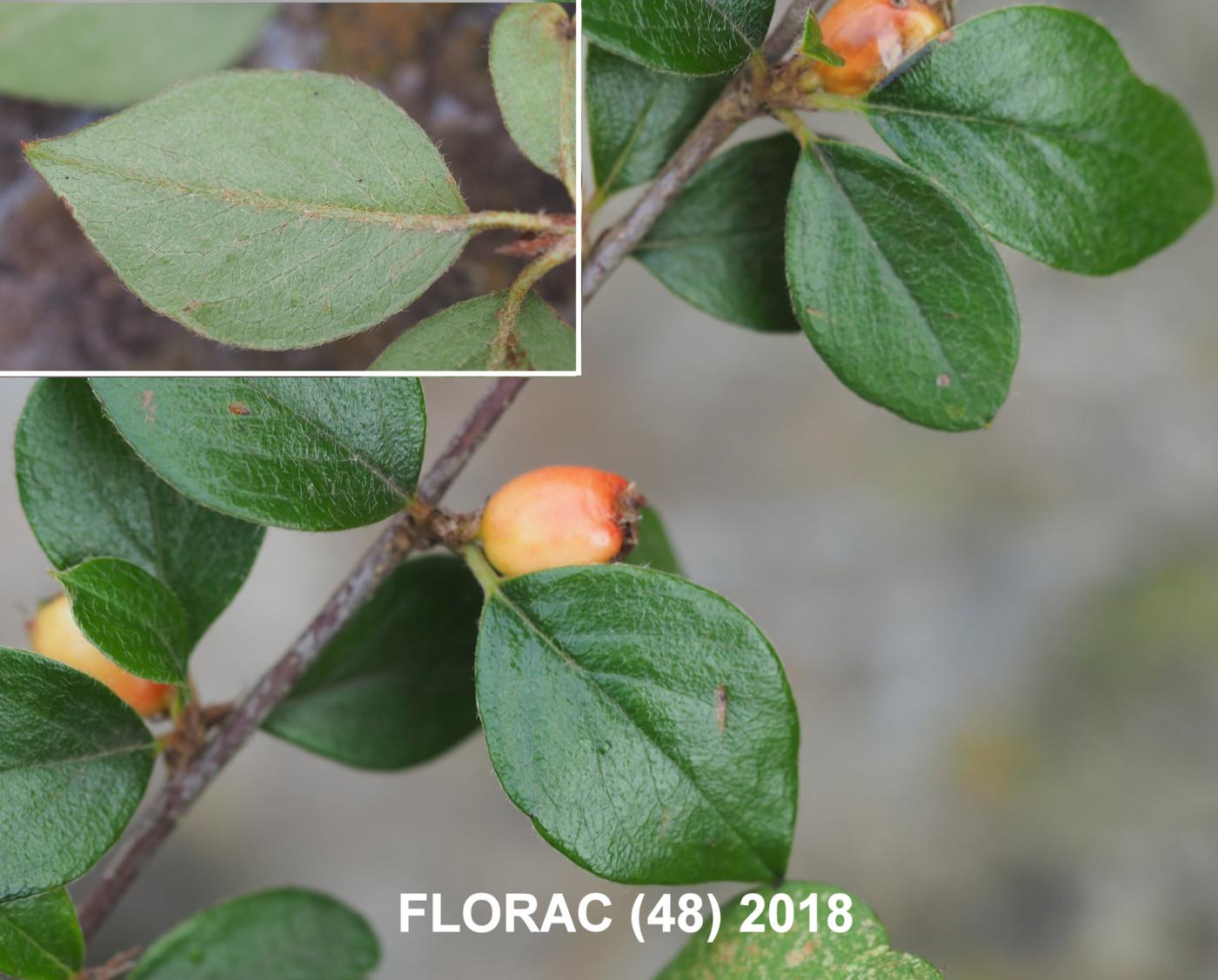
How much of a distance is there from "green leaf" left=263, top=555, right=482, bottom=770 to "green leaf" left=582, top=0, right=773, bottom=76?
1.17ft

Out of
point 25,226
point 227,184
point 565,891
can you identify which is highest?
point 25,226

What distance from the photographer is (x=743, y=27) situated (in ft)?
2.00

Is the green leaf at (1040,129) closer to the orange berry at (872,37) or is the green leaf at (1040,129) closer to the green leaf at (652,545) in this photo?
the orange berry at (872,37)

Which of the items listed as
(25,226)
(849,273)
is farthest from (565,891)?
(849,273)

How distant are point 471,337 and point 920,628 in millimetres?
1427

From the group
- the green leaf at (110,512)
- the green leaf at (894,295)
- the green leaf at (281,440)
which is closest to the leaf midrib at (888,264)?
the green leaf at (894,295)

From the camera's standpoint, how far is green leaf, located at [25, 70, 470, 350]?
1.95ft

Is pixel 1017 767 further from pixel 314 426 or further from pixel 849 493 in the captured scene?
pixel 314 426

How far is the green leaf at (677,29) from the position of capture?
23.3 inches

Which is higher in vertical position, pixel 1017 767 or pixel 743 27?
pixel 743 27

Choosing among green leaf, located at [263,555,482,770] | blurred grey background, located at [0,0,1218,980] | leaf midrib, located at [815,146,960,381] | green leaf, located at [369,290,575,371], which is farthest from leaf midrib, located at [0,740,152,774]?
blurred grey background, located at [0,0,1218,980]

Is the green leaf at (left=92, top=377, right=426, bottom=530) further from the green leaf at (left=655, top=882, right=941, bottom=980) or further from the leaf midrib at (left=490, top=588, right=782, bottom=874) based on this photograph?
the green leaf at (left=655, top=882, right=941, bottom=980)

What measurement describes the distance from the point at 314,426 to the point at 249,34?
1.50 ft

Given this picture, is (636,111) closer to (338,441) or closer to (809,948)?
(338,441)
